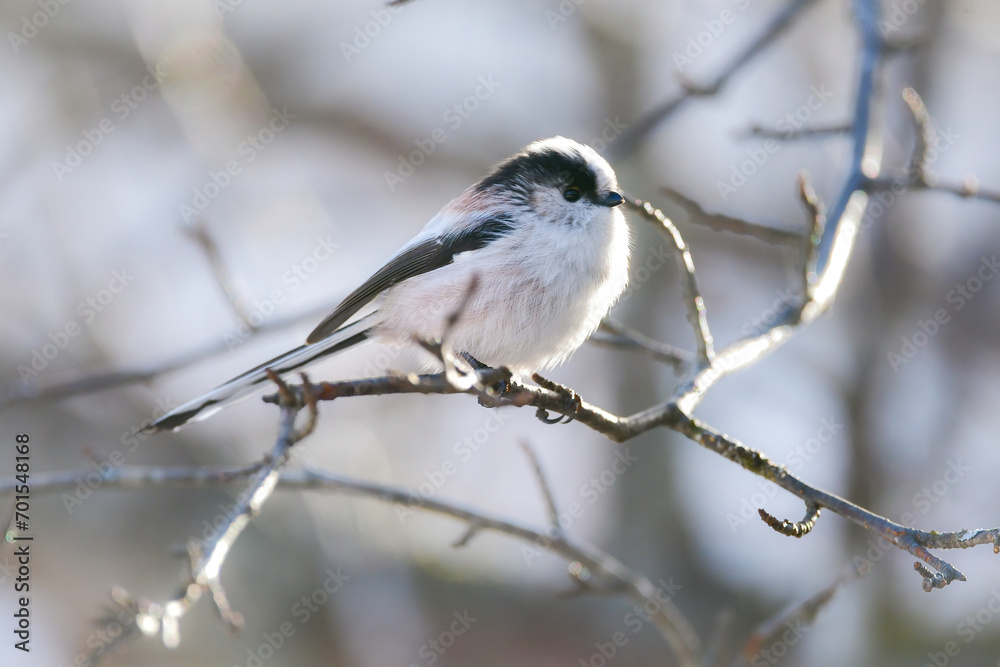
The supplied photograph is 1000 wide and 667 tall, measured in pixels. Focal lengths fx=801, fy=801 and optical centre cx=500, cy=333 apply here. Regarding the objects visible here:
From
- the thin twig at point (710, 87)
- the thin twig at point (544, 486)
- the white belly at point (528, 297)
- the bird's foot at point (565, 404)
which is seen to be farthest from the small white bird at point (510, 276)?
the thin twig at point (710, 87)

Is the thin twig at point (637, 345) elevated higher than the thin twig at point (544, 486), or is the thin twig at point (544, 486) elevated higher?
the thin twig at point (637, 345)

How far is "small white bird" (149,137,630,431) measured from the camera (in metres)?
2.61

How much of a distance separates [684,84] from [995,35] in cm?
467

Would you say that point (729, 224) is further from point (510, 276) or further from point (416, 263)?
point (416, 263)

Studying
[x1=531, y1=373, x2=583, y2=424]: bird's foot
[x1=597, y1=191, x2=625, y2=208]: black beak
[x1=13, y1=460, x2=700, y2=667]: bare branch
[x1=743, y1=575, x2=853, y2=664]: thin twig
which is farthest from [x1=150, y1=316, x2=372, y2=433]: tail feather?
[x1=743, y1=575, x2=853, y2=664]: thin twig

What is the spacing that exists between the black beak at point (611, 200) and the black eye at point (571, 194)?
3.4 inches

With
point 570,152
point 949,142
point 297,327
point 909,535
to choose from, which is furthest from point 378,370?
point 949,142

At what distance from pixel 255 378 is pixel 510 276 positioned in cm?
87

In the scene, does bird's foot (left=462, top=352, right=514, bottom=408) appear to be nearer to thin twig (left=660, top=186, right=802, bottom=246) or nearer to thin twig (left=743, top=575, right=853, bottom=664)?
thin twig (left=660, top=186, right=802, bottom=246)

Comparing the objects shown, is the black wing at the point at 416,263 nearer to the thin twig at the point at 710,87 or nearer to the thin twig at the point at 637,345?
the thin twig at the point at 637,345

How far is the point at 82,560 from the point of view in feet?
14.7

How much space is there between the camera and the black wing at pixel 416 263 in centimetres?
282

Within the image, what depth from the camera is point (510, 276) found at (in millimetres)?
2627

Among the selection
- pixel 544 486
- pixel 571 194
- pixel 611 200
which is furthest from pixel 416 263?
pixel 544 486
